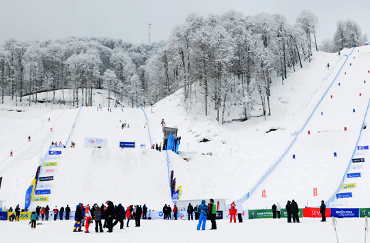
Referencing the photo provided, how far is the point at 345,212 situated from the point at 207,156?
856 inches

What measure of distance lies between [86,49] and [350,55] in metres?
76.6

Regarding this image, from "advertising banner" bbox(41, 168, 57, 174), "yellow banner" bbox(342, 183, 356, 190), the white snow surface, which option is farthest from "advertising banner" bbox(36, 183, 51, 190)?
"yellow banner" bbox(342, 183, 356, 190)

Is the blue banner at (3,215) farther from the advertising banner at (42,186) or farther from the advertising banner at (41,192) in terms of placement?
the advertising banner at (42,186)

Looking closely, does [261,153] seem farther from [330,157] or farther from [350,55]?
[350,55]

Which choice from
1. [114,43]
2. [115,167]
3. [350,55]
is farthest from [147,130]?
[114,43]

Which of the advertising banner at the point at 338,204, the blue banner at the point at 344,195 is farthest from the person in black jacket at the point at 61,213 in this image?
the blue banner at the point at 344,195

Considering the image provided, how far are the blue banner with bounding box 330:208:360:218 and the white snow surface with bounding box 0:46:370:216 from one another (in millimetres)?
2833

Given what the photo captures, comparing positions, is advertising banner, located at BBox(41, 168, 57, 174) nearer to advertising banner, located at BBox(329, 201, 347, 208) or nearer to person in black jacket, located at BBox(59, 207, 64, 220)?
person in black jacket, located at BBox(59, 207, 64, 220)

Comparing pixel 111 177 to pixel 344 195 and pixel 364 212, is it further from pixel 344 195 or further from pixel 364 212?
pixel 364 212

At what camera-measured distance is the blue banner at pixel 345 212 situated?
21645 mm

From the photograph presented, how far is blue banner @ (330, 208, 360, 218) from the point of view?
852 inches

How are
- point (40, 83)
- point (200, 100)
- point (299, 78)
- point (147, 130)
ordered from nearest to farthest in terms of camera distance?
point (147, 130) < point (200, 100) < point (299, 78) < point (40, 83)

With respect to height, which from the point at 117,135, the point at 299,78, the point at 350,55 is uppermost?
the point at 350,55

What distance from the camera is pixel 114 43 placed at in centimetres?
14875
